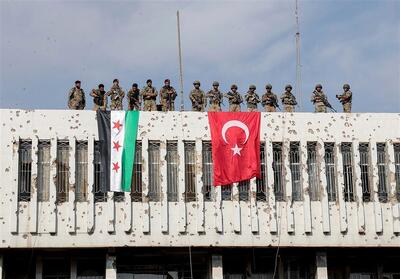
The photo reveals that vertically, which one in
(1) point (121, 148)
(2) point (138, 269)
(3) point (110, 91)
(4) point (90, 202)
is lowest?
(2) point (138, 269)

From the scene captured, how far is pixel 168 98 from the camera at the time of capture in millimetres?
37375

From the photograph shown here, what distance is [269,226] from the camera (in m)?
36.4

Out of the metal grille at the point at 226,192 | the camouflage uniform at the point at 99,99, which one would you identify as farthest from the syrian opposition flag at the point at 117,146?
the metal grille at the point at 226,192

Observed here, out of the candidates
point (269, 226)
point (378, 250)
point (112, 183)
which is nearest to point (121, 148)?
point (112, 183)

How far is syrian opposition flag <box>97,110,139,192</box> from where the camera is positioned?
36.0m

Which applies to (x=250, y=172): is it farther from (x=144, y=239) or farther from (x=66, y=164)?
(x=66, y=164)

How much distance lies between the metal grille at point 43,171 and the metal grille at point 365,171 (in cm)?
1339

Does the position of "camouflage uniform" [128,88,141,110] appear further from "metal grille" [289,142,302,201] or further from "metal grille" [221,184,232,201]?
"metal grille" [289,142,302,201]

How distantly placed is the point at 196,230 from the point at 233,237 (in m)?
1.58

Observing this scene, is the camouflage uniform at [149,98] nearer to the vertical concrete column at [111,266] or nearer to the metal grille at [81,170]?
the metal grille at [81,170]

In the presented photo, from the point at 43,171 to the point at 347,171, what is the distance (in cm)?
1297

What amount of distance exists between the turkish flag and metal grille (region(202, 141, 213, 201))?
0.31 m

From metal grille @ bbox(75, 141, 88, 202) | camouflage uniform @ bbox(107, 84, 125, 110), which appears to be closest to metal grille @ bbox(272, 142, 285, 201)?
camouflage uniform @ bbox(107, 84, 125, 110)

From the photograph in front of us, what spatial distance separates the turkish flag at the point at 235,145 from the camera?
3667cm
